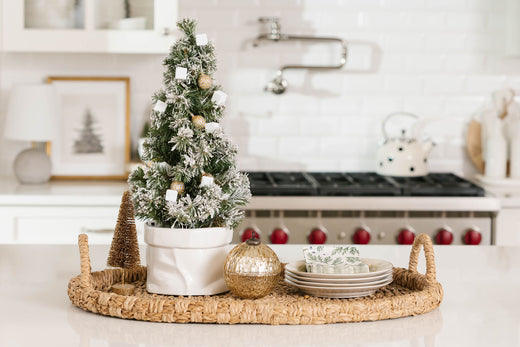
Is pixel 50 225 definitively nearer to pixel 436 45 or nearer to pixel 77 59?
pixel 77 59

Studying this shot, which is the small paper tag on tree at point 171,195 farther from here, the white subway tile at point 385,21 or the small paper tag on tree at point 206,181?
the white subway tile at point 385,21

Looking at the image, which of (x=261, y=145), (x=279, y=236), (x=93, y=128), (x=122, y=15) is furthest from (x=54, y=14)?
(x=279, y=236)

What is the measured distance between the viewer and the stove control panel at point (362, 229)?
10.1ft

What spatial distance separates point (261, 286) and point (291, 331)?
122mm

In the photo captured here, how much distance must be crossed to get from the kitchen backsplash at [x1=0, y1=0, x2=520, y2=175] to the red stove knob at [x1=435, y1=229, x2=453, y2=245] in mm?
801

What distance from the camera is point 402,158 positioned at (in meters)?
3.51

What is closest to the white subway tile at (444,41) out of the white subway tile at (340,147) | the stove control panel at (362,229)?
the white subway tile at (340,147)

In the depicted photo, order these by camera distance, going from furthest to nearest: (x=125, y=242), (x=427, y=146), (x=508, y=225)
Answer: (x=427, y=146) → (x=508, y=225) → (x=125, y=242)

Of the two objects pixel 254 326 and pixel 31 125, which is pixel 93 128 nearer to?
pixel 31 125

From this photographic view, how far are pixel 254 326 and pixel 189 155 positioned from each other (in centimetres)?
33

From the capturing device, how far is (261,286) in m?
1.33

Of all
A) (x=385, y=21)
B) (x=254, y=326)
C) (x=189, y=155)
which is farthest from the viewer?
(x=385, y=21)

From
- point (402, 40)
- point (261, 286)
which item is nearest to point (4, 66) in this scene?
point (402, 40)

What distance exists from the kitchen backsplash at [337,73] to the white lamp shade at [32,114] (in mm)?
293
